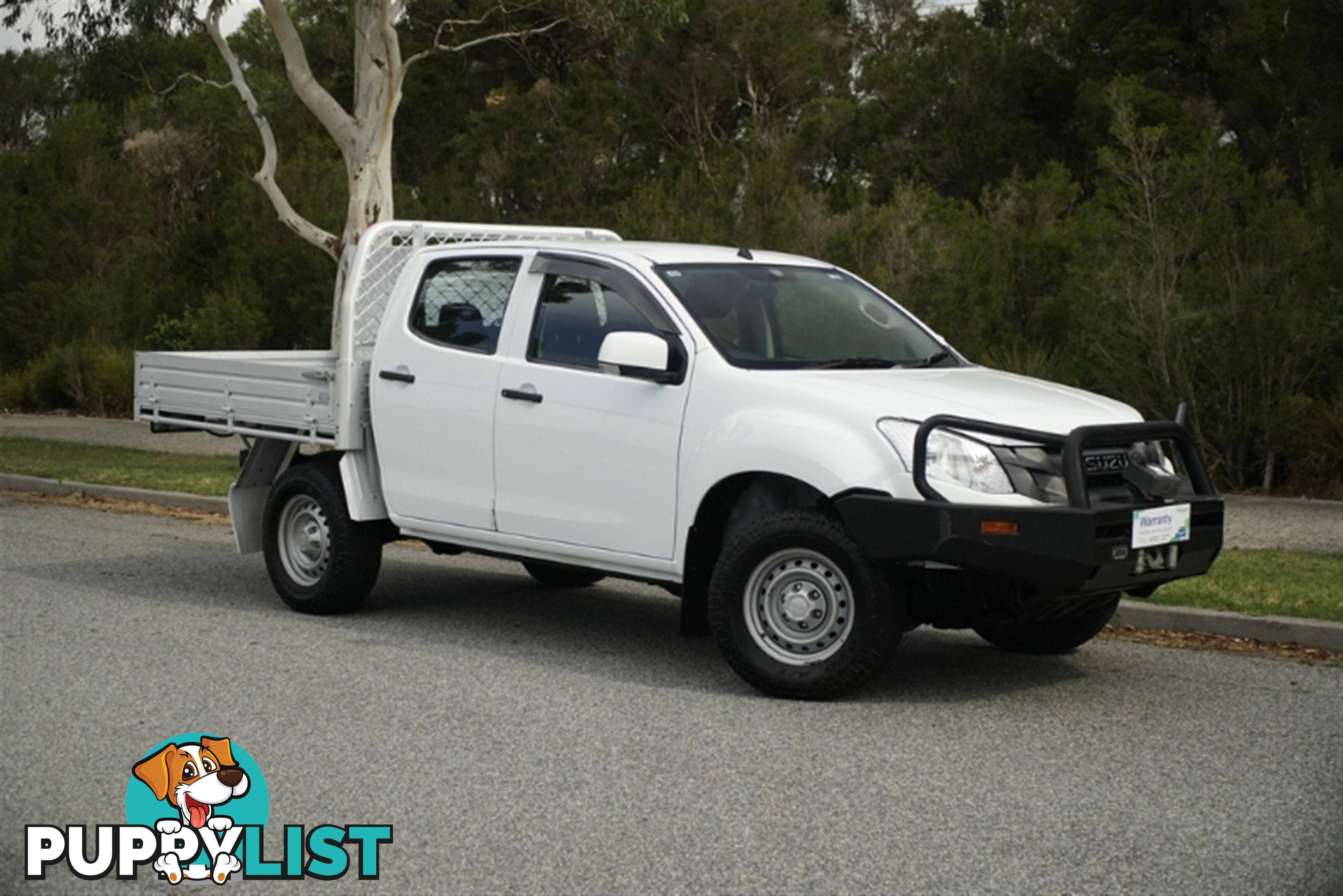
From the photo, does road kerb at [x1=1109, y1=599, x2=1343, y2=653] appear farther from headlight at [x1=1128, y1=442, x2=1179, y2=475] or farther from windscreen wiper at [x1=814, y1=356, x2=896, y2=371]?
windscreen wiper at [x1=814, y1=356, x2=896, y2=371]

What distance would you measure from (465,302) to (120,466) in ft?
31.0

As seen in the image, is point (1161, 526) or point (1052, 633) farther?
point (1052, 633)

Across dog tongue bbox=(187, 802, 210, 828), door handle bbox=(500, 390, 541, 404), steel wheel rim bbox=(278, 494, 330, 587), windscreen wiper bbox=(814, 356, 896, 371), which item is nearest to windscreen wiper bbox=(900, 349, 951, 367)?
windscreen wiper bbox=(814, 356, 896, 371)

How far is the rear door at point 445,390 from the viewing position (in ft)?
28.7

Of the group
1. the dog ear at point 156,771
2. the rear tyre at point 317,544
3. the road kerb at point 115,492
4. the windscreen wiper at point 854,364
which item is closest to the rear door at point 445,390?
the rear tyre at point 317,544

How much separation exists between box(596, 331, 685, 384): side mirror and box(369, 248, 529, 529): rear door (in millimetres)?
1025

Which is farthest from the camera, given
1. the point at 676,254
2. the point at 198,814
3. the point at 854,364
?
the point at 676,254

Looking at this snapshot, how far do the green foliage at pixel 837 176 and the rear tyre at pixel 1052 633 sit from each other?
739 cm

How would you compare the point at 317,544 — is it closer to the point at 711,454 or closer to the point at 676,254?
the point at 676,254

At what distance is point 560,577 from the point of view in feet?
35.1

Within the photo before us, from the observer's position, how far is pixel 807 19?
49312 millimetres

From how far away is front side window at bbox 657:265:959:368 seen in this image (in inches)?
323

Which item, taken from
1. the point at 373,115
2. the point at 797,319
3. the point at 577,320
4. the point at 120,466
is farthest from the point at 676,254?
the point at 373,115

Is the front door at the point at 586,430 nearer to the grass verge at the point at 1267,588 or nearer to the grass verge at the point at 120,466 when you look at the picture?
the grass verge at the point at 1267,588
